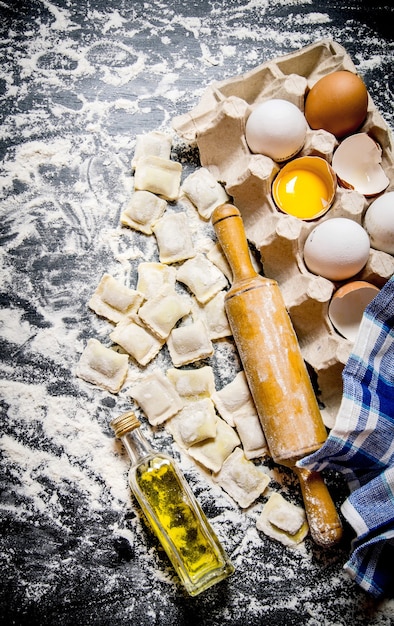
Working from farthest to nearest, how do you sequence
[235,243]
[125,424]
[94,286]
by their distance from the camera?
1. [94,286]
2. [235,243]
3. [125,424]

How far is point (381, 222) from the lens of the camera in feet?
3.74

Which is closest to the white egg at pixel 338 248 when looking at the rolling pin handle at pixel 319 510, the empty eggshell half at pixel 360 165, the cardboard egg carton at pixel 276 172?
the cardboard egg carton at pixel 276 172

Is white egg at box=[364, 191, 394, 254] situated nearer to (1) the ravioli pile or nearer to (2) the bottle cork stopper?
(1) the ravioli pile

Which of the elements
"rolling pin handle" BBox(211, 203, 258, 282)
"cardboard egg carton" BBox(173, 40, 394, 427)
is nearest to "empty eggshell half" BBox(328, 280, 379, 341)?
"cardboard egg carton" BBox(173, 40, 394, 427)

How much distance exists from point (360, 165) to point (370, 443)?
0.66 meters

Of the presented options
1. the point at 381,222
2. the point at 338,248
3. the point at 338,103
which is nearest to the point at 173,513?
the point at 338,248

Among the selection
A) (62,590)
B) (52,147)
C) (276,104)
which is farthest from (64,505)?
(276,104)

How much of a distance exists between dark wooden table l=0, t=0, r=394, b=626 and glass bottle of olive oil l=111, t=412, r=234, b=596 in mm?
78

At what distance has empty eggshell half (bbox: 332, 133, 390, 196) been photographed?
4.03ft

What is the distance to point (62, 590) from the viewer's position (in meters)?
1.17

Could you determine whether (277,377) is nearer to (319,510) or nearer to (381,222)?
(319,510)

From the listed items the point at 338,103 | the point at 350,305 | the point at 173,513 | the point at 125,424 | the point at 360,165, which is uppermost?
the point at 338,103

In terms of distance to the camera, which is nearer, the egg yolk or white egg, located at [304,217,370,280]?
white egg, located at [304,217,370,280]

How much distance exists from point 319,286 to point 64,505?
2.60 ft
